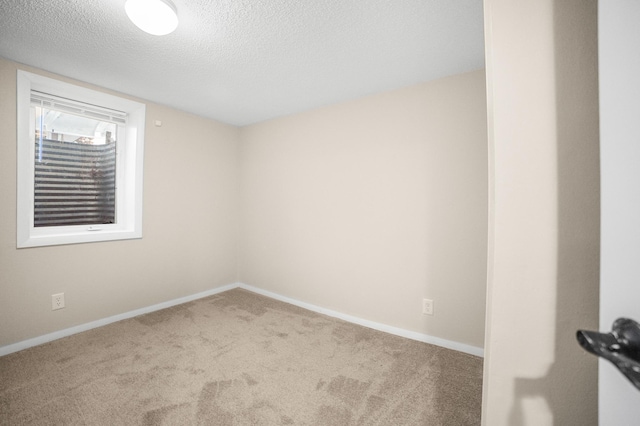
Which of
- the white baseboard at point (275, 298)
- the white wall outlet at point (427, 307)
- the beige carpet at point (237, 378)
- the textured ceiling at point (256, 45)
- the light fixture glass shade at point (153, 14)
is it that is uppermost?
the textured ceiling at point (256, 45)

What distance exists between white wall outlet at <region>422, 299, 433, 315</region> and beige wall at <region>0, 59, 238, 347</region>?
263 centimetres

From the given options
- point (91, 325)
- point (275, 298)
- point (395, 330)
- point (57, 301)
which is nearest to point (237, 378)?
point (395, 330)

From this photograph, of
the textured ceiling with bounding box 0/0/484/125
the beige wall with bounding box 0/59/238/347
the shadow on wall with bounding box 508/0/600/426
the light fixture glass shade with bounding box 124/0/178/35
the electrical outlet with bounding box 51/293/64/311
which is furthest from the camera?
the electrical outlet with bounding box 51/293/64/311

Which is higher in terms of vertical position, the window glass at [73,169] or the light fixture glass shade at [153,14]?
the light fixture glass shade at [153,14]

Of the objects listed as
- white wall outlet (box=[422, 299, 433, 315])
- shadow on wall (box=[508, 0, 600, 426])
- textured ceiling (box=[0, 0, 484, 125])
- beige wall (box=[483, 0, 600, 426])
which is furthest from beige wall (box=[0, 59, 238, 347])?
shadow on wall (box=[508, 0, 600, 426])

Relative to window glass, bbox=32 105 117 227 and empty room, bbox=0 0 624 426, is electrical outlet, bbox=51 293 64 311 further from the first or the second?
window glass, bbox=32 105 117 227

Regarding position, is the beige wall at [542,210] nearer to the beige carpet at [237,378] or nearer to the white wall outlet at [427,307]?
the beige carpet at [237,378]

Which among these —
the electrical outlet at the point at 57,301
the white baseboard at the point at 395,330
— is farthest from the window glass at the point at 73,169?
the white baseboard at the point at 395,330

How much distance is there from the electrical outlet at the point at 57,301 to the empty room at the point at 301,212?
0.01 metres

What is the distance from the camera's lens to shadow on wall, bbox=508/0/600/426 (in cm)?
59

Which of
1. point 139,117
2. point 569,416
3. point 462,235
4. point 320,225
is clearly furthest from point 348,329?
point 139,117

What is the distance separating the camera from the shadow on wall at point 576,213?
59 centimetres

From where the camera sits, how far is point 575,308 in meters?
0.61

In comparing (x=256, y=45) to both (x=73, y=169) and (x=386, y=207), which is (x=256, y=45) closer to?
(x=386, y=207)
